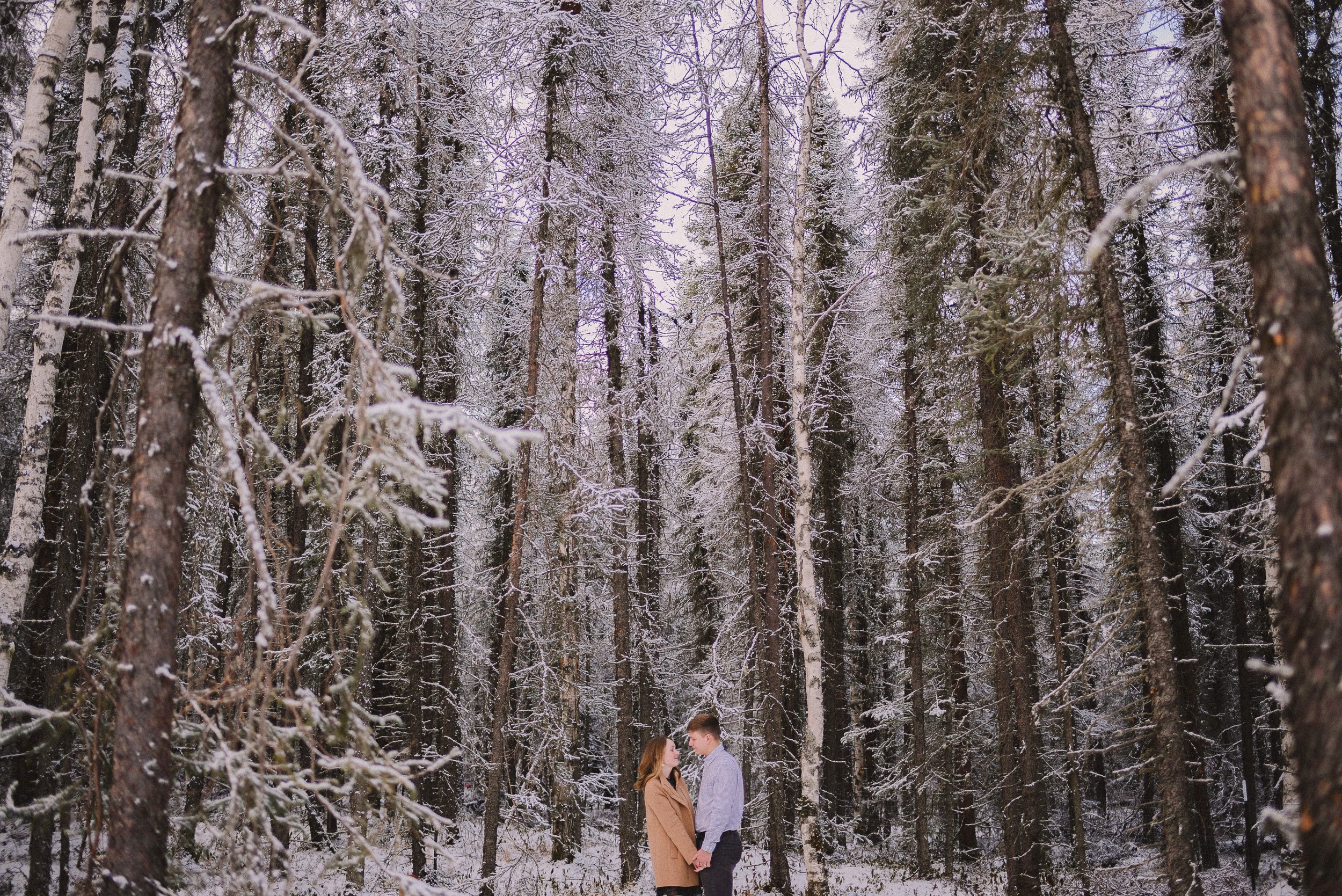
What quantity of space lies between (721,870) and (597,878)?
9.66 meters

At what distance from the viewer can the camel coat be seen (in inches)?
237

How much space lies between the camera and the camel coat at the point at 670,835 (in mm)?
6023

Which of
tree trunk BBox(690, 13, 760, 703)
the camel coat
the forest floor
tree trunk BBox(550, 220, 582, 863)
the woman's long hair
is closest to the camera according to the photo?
the camel coat

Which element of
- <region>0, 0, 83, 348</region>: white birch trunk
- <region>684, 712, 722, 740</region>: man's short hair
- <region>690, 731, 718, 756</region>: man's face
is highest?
<region>0, 0, 83, 348</region>: white birch trunk

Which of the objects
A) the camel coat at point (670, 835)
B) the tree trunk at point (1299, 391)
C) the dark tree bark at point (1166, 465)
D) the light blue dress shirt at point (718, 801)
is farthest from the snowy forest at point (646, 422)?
the light blue dress shirt at point (718, 801)

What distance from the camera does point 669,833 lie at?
6.03 metres

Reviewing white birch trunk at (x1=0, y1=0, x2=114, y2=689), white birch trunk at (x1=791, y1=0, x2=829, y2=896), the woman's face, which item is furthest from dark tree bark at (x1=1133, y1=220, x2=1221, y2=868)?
white birch trunk at (x1=0, y1=0, x2=114, y2=689)

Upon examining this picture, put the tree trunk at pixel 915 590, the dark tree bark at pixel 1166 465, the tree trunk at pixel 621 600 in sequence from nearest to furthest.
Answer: the tree trunk at pixel 621 600, the dark tree bark at pixel 1166 465, the tree trunk at pixel 915 590

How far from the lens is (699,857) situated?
5801mm

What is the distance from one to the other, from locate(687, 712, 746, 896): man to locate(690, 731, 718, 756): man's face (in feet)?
0.36

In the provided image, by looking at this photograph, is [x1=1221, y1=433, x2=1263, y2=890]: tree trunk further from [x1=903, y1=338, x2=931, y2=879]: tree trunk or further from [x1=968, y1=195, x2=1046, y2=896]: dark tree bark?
[x1=968, y1=195, x2=1046, y2=896]: dark tree bark

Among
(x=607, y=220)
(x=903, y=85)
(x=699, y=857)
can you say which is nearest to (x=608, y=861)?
(x=699, y=857)

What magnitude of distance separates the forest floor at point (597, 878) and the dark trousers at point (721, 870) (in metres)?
4.79

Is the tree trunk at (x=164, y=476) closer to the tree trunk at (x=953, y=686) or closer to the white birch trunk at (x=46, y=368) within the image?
the white birch trunk at (x=46, y=368)
